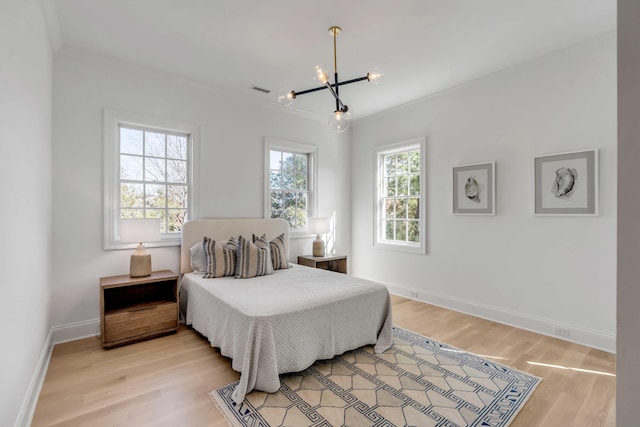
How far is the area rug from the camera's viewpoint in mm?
1849

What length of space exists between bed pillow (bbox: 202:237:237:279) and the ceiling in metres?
1.97

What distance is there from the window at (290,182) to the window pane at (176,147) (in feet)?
3.52

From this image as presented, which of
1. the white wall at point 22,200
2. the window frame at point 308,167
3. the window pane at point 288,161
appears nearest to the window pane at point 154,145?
the white wall at point 22,200

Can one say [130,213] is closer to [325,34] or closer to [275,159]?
[275,159]

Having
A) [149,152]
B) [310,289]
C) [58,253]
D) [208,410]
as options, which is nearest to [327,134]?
[149,152]

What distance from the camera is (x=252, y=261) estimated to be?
3314mm

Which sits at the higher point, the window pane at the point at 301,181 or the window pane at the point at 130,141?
the window pane at the point at 130,141

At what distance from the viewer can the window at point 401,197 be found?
4410 mm

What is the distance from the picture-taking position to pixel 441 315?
3754mm

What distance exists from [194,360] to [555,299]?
3535 millimetres

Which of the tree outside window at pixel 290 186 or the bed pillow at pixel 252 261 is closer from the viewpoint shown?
the bed pillow at pixel 252 261

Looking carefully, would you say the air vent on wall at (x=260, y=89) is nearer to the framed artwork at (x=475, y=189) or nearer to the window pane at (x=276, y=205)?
the window pane at (x=276, y=205)

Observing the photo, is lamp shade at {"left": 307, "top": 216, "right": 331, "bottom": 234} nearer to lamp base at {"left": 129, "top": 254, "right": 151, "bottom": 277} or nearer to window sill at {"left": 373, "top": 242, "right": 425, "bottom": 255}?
window sill at {"left": 373, "top": 242, "right": 425, "bottom": 255}
